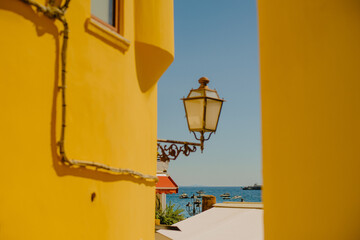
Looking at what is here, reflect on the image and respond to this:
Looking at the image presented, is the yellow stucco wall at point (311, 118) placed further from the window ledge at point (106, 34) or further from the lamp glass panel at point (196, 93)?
the lamp glass panel at point (196, 93)

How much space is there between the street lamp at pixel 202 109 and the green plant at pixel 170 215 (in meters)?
14.0

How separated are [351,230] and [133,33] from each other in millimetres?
4476

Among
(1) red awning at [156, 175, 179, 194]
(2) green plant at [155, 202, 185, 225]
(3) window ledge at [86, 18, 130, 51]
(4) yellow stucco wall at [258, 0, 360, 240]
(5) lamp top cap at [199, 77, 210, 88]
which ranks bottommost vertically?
(2) green plant at [155, 202, 185, 225]

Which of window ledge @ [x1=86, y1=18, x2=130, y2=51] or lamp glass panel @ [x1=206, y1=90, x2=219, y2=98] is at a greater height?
window ledge @ [x1=86, y1=18, x2=130, y2=51]

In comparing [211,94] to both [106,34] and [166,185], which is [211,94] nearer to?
[106,34]

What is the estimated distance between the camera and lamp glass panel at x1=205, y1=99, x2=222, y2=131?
22.5ft

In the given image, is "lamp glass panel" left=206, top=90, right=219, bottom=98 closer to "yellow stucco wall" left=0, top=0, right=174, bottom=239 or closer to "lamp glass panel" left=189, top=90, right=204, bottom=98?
"lamp glass panel" left=189, top=90, right=204, bottom=98

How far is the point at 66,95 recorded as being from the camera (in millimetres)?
4367

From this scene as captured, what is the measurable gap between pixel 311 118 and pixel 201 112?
168 inches

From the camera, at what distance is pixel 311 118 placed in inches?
102

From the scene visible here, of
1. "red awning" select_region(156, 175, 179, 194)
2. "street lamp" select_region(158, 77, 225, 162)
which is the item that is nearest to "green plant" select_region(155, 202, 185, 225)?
"red awning" select_region(156, 175, 179, 194)

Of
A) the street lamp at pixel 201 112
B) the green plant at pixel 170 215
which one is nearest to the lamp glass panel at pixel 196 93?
the street lamp at pixel 201 112

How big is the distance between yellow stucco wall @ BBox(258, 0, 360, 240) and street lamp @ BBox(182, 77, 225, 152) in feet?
11.7

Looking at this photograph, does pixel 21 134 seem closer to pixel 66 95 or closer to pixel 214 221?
pixel 66 95
